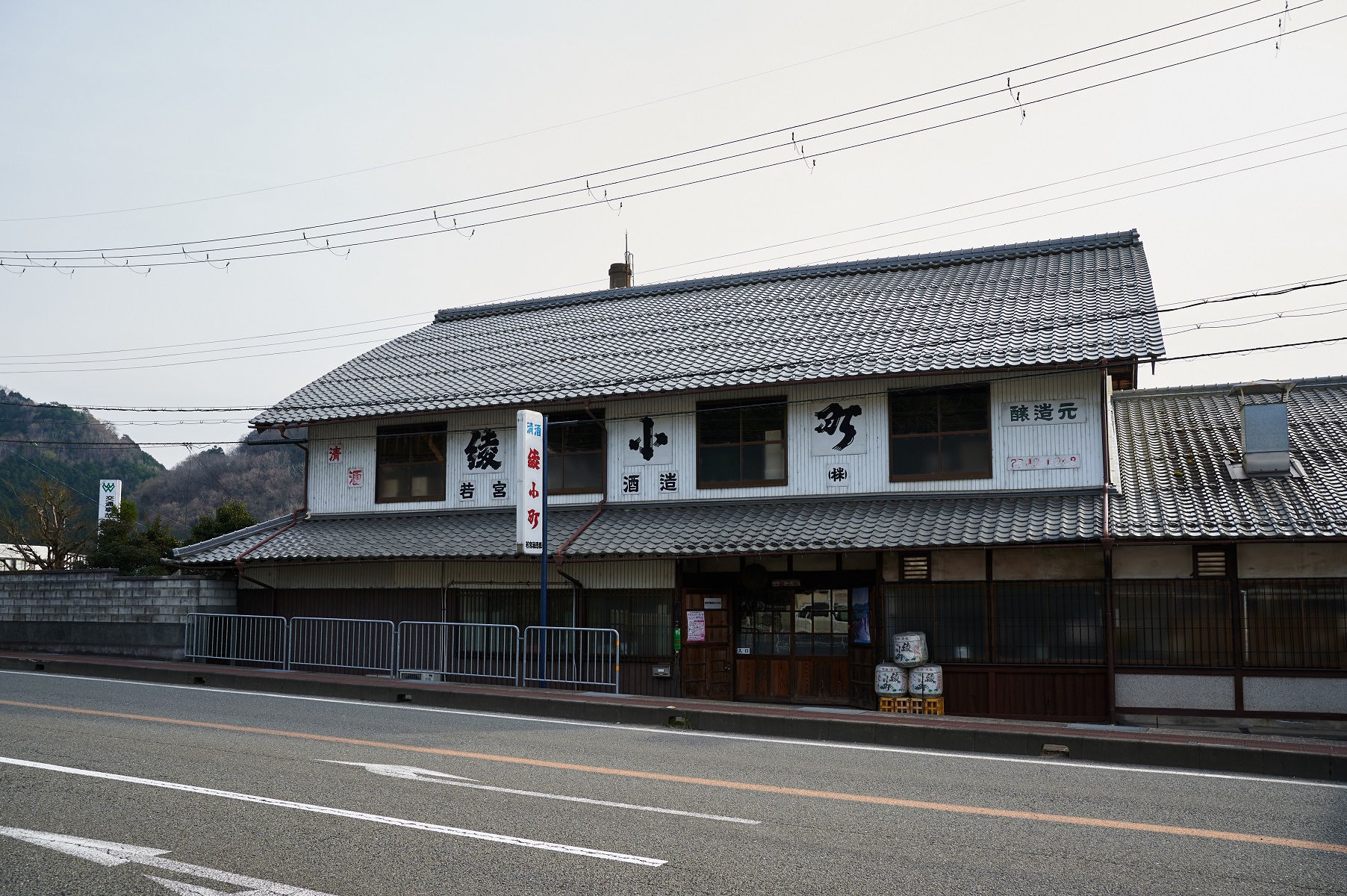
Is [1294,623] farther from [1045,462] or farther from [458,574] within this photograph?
[458,574]

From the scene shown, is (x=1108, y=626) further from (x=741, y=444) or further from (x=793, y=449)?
(x=741, y=444)

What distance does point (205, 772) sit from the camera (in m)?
8.73

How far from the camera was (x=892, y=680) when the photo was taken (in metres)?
15.8

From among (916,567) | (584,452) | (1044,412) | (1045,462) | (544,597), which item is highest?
(1044,412)

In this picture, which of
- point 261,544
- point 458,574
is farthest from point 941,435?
point 261,544

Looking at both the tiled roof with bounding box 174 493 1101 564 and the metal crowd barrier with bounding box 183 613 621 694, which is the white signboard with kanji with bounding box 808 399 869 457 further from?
the metal crowd barrier with bounding box 183 613 621 694

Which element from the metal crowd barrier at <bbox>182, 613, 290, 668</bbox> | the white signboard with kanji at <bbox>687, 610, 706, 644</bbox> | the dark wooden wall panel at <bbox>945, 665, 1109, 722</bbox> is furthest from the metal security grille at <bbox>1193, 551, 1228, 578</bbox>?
the metal crowd barrier at <bbox>182, 613, 290, 668</bbox>

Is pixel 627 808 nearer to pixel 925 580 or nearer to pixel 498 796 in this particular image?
pixel 498 796

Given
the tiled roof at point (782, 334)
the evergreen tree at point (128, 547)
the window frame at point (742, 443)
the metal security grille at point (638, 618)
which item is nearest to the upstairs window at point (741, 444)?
the window frame at point (742, 443)

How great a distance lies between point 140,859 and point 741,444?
1344 cm

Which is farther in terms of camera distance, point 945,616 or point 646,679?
point 646,679

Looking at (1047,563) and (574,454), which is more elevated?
(574,454)

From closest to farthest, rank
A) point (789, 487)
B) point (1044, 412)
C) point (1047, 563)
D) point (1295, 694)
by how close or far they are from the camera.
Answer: point (1295, 694) → point (1047, 563) → point (1044, 412) → point (789, 487)

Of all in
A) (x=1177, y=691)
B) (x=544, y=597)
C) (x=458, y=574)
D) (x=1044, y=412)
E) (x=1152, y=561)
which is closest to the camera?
(x=1177, y=691)
